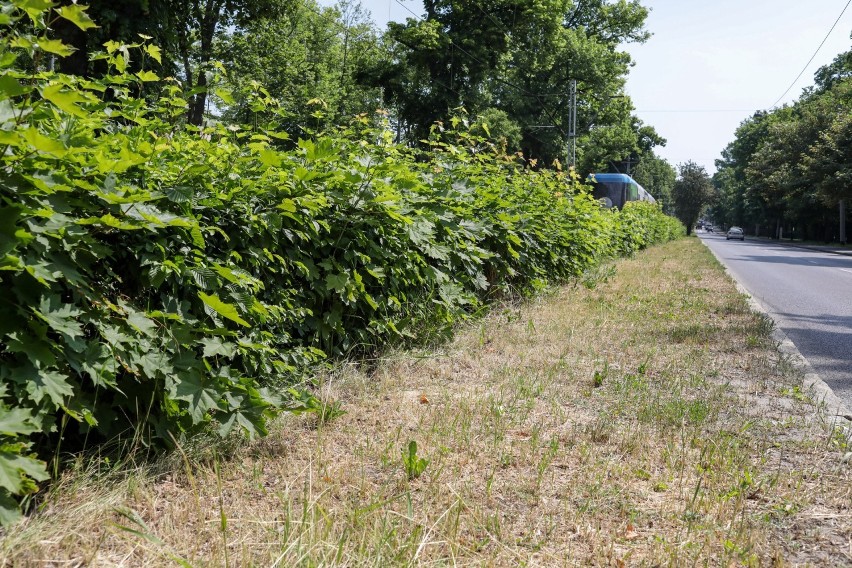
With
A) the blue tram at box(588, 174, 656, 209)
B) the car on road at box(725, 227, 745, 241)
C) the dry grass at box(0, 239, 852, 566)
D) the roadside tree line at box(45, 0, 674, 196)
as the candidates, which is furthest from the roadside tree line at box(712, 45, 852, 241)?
the dry grass at box(0, 239, 852, 566)

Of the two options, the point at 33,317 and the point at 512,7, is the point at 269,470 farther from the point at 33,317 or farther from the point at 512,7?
the point at 512,7

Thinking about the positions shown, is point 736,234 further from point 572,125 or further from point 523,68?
point 572,125

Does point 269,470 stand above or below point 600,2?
below

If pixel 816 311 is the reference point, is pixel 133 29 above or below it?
above

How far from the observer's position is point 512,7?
35656mm

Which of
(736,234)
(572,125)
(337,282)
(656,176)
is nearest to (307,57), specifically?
(572,125)

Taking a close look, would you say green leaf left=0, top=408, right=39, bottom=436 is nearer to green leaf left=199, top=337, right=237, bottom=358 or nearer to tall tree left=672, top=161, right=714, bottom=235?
green leaf left=199, top=337, right=237, bottom=358

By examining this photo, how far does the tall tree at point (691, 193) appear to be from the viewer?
76.4 meters

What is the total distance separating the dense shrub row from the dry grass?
253 millimetres

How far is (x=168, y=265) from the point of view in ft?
9.36

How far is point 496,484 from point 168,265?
1754 millimetres

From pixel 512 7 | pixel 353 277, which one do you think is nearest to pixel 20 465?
pixel 353 277

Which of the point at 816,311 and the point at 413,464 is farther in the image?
the point at 816,311

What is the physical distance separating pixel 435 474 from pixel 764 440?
1971mm
